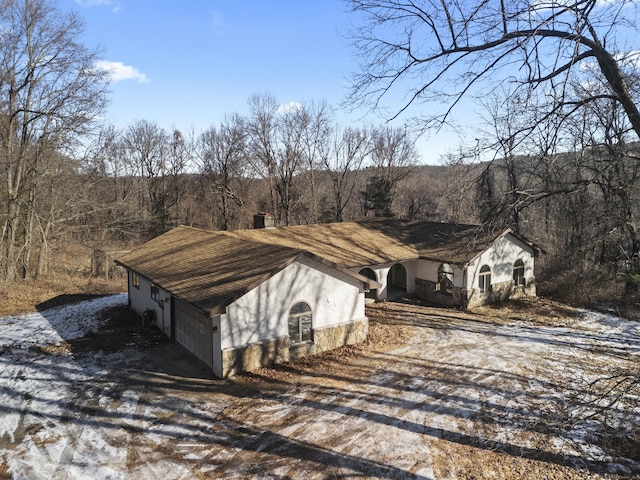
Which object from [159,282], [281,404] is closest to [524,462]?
[281,404]

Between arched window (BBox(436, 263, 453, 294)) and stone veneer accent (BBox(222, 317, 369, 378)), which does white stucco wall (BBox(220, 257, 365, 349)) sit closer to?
stone veneer accent (BBox(222, 317, 369, 378))

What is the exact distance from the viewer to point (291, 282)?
42.8ft

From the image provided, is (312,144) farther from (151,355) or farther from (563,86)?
(563,86)

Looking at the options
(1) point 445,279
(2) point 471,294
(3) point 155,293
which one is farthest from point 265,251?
(2) point 471,294

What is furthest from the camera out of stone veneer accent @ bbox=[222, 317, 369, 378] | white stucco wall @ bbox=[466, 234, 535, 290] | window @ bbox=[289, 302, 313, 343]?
white stucco wall @ bbox=[466, 234, 535, 290]

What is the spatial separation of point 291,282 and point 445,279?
11.3 meters

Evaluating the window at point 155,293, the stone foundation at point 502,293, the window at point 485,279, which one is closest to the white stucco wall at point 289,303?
the window at point 155,293

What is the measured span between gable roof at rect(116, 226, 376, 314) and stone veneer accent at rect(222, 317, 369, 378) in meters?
1.76

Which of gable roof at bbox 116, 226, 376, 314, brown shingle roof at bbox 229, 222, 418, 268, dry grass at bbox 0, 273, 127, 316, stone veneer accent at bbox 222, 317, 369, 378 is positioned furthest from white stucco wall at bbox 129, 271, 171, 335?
brown shingle roof at bbox 229, 222, 418, 268

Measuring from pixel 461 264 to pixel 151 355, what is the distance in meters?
14.2

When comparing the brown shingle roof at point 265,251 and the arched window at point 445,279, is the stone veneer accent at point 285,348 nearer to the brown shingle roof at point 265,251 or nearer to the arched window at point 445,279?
the brown shingle roof at point 265,251

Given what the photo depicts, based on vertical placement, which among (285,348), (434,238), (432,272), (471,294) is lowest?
(285,348)

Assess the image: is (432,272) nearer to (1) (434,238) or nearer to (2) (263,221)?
(1) (434,238)

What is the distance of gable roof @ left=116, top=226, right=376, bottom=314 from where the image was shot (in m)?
12.1
